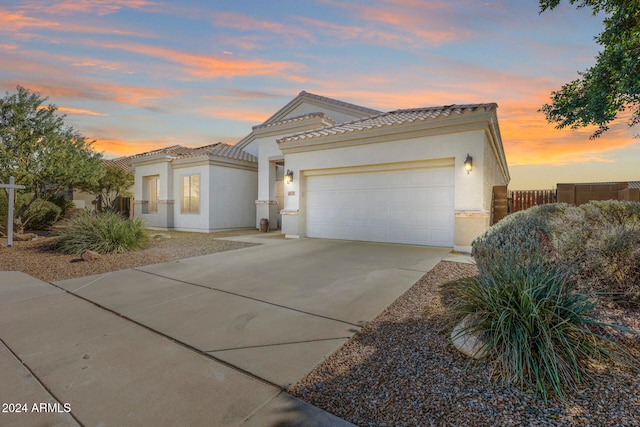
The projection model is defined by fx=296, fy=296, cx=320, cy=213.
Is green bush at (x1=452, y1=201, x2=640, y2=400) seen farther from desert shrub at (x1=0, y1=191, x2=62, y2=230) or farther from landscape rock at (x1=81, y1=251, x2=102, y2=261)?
desert shrub at (x1=0, y1=191, x2=62, y2=230)

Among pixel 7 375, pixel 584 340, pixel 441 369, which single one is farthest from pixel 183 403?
pixel 584 340

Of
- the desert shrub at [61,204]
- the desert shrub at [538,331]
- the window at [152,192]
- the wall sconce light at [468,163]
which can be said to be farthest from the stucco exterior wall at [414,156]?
the desert shrub at [61,204]

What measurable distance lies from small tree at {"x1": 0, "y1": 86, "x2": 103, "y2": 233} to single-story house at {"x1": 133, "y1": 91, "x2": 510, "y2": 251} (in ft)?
15.3

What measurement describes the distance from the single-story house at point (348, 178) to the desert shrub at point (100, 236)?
509 cm

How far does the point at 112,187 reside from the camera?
61.4ft

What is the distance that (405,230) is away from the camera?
9430 millimetres

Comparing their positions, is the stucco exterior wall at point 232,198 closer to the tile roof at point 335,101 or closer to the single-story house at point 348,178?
the single-story house at point 348,178

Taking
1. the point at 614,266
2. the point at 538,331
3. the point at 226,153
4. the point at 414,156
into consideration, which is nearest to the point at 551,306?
the point at 538,331

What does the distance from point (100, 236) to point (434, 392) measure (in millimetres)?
9140

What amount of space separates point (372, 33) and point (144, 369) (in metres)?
8.82

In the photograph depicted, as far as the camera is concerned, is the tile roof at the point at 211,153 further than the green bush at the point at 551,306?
Yes

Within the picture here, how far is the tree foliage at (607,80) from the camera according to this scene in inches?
235

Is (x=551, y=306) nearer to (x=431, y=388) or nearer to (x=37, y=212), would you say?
(x=431, y=388)

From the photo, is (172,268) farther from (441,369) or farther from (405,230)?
(405,230)
